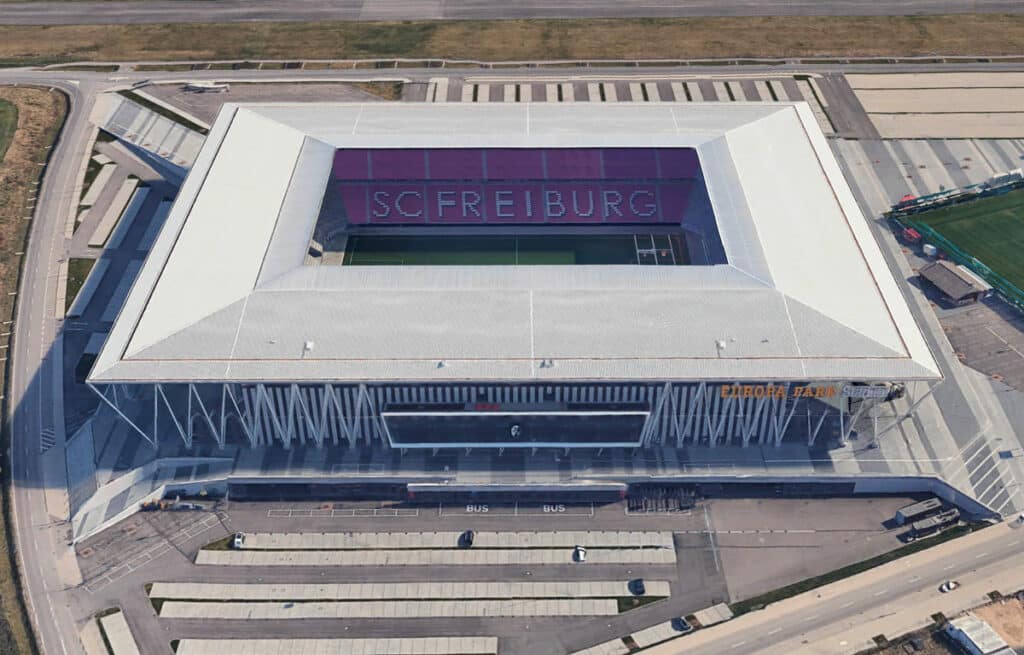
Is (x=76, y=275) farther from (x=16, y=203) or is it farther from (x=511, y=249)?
(x=511, y=249)

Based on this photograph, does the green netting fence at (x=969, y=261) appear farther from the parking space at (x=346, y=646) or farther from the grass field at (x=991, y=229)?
the parking space at (x=346, y=646)

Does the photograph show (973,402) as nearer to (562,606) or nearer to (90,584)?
(562,606)

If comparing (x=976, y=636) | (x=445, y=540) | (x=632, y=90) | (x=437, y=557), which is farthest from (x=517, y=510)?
(x=632, y=90)

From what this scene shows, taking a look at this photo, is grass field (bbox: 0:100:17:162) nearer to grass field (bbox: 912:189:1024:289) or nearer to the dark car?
the dark car

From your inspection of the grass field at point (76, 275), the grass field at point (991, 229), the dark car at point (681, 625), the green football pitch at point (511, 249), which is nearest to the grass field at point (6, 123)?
the grass field at point (76, 275)

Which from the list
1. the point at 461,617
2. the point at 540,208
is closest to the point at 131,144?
the point at 540,208

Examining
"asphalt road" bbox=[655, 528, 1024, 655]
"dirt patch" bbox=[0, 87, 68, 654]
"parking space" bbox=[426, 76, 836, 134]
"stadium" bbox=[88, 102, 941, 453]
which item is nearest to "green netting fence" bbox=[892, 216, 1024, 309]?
"stadium" bbox=[88, 102, 941, 453]

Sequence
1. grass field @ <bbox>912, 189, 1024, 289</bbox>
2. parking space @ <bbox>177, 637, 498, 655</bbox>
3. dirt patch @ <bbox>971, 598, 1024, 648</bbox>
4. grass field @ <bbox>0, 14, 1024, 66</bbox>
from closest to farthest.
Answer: dirt patch @ <bbox>971, 598, 1024, 648</bbox>
parking space @ <bbox>177, 637, 498, 655</bbox>
grass field @ <bbox>912, 189, 1024, 289</bbox>
grass field @ <bbox>0, 14, 1024, 66</bbox>
